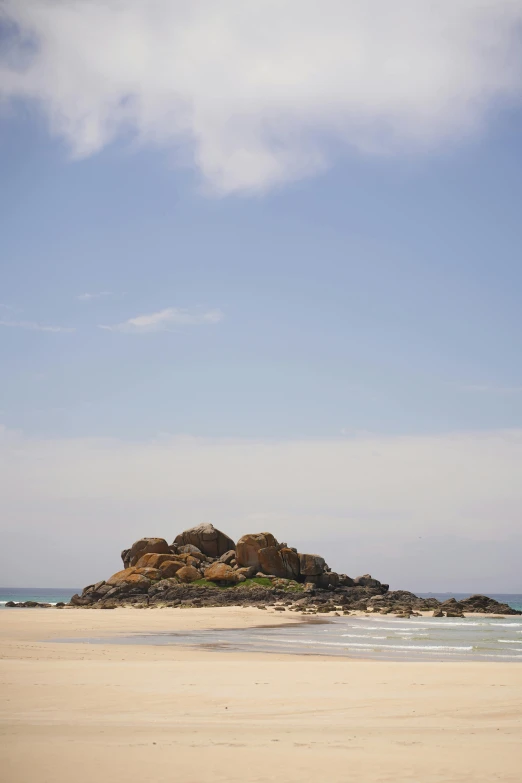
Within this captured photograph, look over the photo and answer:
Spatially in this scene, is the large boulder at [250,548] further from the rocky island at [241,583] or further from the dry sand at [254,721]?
the dry sand at [254,721]

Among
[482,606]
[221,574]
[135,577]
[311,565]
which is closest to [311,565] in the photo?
[311,565]

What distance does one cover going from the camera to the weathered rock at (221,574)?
218 feet

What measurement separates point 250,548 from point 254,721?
61.2 metres

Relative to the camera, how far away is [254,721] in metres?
10.8

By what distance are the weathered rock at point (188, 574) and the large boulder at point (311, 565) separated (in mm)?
11783

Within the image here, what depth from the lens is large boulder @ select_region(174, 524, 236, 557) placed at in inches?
2980

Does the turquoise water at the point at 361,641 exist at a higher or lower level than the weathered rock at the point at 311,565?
lower

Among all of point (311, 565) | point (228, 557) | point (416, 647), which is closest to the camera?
point (416, 647)

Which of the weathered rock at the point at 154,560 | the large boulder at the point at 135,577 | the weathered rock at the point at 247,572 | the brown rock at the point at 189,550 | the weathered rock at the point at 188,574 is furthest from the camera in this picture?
the brown rock at the point at 189,550

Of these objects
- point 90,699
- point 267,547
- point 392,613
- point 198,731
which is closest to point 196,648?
point 90,699

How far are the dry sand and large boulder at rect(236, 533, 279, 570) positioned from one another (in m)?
51.5

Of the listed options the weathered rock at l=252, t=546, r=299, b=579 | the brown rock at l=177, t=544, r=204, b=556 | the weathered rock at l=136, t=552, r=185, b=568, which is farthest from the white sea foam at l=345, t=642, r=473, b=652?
the brown rock at l=177, t=544, r=204, b=556

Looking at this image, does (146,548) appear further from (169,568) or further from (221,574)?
(221,574)

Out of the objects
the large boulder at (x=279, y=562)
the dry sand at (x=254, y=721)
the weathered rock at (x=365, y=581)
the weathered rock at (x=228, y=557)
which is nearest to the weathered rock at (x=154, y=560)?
the weathered rock at (x=228, y=557)
